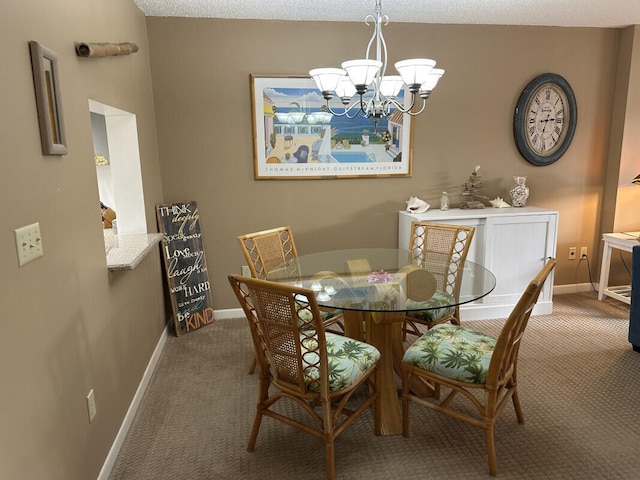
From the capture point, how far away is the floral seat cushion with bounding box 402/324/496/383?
1934 millimetres

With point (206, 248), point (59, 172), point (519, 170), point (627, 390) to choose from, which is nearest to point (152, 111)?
point (206, 248)

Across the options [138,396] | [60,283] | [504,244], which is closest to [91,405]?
[60,283]

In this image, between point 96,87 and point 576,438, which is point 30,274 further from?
point 576,438

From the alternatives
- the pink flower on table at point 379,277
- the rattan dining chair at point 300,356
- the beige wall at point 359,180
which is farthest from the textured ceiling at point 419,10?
the rattan dining chair at point 300,356

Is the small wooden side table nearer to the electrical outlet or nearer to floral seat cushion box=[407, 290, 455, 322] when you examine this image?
floral seat cushion box=[407, 290, 455, 322]

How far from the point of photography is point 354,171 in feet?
12.1

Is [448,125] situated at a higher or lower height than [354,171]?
higher

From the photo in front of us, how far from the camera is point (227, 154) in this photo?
354cm

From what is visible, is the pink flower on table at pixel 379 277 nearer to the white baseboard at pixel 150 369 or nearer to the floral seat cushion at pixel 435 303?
the floral seat cushion at pixel 435 303

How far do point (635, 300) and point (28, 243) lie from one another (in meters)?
3.44

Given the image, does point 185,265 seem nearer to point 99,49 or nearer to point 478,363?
point 99,49

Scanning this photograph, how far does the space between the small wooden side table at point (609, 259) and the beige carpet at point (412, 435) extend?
40.4 inches

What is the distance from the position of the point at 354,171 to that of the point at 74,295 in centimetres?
249

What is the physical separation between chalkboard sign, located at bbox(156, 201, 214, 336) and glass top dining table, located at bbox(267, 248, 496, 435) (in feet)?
3.16
